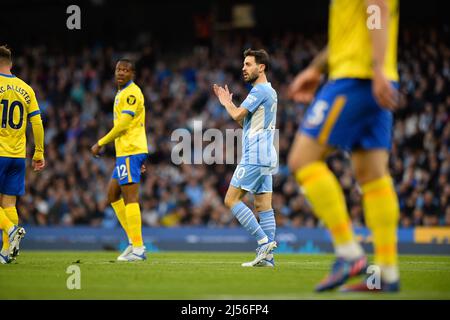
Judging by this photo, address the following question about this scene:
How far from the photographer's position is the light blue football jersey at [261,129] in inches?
379

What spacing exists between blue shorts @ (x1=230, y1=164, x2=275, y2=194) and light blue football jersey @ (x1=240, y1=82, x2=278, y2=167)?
0.21 feet

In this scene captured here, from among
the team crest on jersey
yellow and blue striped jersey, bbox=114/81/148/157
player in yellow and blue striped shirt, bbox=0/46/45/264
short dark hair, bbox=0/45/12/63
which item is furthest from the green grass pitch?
short dark hair, bbox=0/45/12/63

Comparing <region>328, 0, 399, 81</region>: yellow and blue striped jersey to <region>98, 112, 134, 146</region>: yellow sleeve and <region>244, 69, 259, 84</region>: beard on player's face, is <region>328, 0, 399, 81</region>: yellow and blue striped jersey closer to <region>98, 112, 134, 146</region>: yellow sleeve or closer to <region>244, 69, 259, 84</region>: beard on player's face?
<region>244, 69, 259, 84</region>: beard on player's face

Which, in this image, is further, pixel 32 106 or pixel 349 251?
pixel 32 106

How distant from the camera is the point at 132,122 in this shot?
10648 millimetres

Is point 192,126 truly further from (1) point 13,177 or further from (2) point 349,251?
(2) point 349,251

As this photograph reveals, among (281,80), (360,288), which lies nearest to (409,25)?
(281,80)

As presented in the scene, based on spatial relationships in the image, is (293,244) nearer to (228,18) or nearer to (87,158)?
(87,158)

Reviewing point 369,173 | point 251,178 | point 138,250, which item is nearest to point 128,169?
point 138,250

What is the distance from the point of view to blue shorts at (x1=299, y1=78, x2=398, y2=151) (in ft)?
18.0

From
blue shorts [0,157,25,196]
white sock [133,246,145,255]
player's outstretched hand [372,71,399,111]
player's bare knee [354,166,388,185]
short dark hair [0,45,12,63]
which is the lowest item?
white sock [133,246,145,255]

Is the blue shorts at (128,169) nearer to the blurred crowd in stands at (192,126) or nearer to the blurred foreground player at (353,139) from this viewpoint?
the blurred foreground player at (353,139)

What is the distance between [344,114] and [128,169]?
5.39 meters

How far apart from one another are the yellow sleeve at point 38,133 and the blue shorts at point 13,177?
29cm
